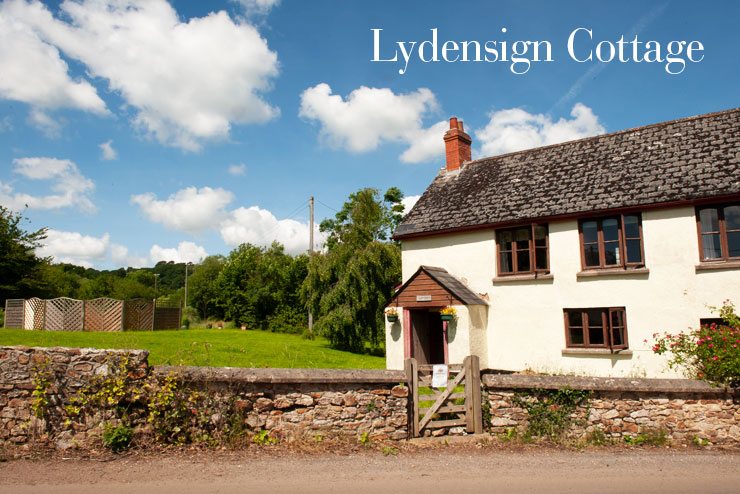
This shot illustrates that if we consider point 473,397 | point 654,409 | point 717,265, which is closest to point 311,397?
point 473,397

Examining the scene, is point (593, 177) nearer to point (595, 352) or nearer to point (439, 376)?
point (595, 352)

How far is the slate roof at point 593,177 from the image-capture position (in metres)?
14.7

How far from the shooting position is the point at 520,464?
7641 mm

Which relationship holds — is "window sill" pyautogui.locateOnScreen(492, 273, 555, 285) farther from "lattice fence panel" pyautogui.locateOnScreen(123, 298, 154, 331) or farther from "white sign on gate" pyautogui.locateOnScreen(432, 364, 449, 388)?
"lattice fence panel" pyautogui.locateOnScreen(123, 298, 154, 331)

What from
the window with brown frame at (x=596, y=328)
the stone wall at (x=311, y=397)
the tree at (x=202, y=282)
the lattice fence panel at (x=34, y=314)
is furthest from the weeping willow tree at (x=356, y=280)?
the tree at (x=202, y=282)

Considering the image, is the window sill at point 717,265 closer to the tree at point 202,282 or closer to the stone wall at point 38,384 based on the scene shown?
the stone wall at point 38,384

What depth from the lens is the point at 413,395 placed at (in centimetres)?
901

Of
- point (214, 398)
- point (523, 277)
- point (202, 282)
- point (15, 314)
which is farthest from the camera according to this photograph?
point (202, 282)

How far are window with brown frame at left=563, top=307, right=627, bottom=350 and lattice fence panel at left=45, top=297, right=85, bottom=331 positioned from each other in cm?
2281

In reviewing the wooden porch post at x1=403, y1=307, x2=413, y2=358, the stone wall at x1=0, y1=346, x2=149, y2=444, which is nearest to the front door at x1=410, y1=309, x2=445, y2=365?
the wooden porch post at x1=403, y1=307, x2=413, y2=358

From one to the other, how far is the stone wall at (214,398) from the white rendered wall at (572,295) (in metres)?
8.02

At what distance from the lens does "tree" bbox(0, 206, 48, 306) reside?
36906 mm

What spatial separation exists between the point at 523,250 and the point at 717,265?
208 inches

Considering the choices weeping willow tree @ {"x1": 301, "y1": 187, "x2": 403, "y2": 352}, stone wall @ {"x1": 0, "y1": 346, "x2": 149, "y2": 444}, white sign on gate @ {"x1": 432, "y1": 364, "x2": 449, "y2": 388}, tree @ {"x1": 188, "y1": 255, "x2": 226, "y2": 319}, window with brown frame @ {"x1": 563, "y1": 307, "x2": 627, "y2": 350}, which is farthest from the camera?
tree @ {"x1": 188, "y1": 255, "x2": 226, "y2": 319}
